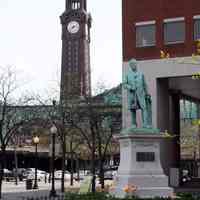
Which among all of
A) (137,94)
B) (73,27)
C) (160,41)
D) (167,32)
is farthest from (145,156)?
(73,27)

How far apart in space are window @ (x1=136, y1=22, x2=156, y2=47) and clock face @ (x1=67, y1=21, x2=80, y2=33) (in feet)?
454

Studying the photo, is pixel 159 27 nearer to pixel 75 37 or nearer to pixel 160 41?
pixel 160 41

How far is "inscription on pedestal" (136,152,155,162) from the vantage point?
1030 inches

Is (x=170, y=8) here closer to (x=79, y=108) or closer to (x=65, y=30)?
(x=79, y=108)

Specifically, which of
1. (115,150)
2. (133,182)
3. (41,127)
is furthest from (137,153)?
(115,150)

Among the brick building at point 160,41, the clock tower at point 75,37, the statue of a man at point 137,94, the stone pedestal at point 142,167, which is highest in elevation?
the clock tower at point 75,37

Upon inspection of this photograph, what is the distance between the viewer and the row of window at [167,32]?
45.8m

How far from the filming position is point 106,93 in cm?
5175

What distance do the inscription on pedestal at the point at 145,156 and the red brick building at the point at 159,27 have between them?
66.7ft

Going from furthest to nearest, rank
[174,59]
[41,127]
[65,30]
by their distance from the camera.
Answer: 1. [65,30]
2. [41,127]
3. [174,59]

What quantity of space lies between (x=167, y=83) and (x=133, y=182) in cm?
2350

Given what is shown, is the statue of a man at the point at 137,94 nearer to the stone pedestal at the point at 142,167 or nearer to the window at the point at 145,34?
the stone pedestal at the point at 142,167

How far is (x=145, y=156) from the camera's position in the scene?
26.3m

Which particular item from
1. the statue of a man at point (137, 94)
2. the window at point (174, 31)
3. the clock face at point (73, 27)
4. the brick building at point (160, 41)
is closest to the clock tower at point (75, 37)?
the clock face at point (73, 27)
